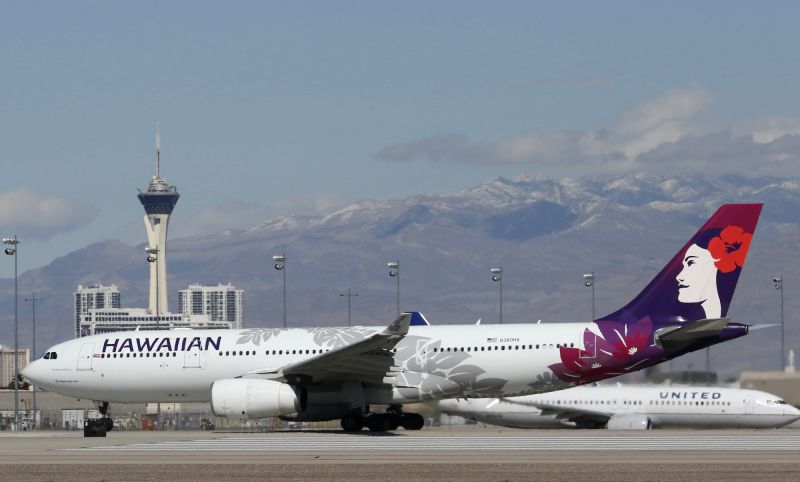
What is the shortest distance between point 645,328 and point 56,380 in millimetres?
19302

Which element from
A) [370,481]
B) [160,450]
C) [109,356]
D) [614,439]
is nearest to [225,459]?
[160,450]

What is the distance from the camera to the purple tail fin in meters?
45.1

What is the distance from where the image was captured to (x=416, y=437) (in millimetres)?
42312

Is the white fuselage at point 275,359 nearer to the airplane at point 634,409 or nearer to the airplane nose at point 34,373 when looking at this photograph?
the airplane nose at point 34,373

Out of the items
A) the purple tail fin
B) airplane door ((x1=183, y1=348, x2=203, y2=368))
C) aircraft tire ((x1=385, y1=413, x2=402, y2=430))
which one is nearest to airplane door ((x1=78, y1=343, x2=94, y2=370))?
airplane door ((x1=183, y1=348, x2=203, y2=368))

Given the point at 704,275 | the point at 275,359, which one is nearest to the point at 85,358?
the point at 275,359

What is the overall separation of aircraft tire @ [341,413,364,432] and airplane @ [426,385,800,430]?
9735mm

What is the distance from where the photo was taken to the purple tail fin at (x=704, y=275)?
4509 centimetres

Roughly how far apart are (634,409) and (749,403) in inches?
183

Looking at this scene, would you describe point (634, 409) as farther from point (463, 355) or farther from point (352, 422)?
point (352, 422)

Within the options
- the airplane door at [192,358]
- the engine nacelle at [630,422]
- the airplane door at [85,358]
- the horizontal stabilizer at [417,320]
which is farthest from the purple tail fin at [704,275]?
the airplane door at [85,358]

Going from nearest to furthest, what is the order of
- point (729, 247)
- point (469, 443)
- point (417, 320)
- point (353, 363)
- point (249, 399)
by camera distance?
point (469, 443), point (249, 399), point (353, 363), point (729, 247), point (417, 320)

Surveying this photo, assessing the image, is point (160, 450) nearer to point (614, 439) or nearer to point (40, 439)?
point (40, 439)

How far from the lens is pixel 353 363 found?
146 ft
